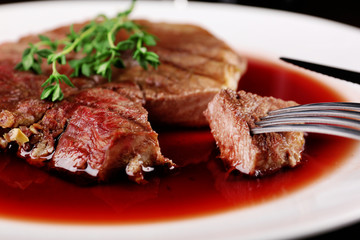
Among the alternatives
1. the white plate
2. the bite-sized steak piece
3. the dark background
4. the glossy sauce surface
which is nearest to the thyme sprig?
the glossy sauce surface

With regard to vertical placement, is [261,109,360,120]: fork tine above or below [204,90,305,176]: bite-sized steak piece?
above

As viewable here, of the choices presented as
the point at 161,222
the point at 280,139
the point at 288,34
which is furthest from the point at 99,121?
the point at 288,34

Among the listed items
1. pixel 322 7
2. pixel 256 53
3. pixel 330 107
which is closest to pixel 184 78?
pixel 330 107

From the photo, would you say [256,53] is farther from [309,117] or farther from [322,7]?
[322,7]

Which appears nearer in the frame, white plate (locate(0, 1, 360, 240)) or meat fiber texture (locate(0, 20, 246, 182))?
white plate (locate(0, 1, 360, 240))

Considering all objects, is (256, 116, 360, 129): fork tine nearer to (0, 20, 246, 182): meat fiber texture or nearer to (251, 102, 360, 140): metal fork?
(251, 102, 360, 140): metal fork

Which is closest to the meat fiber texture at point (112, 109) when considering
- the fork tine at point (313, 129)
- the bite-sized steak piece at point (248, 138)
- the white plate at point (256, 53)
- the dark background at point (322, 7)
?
the bite-sized steak piece at point (248, 138)
